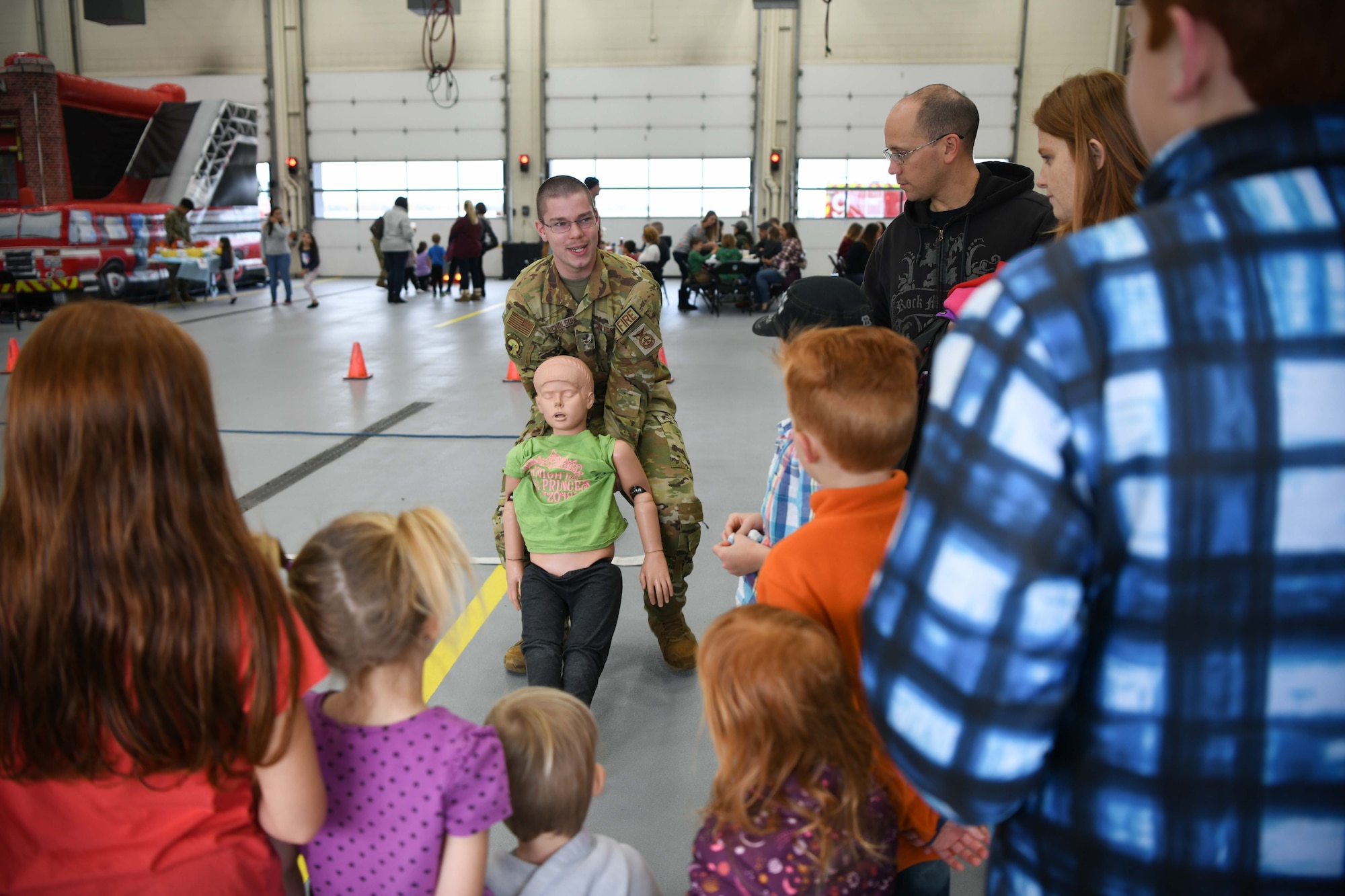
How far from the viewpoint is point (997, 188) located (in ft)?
9.52

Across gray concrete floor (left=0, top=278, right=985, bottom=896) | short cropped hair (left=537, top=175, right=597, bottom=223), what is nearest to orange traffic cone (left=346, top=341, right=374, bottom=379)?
gray concrete floor (left=0, top=278, right=985, bottom=896)

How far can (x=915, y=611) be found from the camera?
890mm

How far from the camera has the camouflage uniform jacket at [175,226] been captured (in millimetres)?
15016

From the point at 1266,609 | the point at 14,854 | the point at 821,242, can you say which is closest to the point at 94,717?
the point at 14,854

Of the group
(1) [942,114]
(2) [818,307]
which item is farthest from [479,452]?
(2) [818,307]

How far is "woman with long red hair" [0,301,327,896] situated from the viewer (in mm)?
1165

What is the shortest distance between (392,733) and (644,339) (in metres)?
1.97

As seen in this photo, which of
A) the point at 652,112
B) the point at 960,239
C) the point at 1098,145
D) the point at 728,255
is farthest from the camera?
the point at 652,112

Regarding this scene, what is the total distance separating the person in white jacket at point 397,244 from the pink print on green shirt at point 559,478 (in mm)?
12814

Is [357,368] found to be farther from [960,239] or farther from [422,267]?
[422,267]

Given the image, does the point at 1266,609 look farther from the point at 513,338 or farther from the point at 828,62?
the point at 828,62

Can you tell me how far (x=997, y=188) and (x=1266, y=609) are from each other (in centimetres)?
236

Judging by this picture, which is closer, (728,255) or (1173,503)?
(1173,503)

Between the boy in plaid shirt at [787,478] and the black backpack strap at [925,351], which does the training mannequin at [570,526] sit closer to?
the boy in plaid shirt at [787,478]
